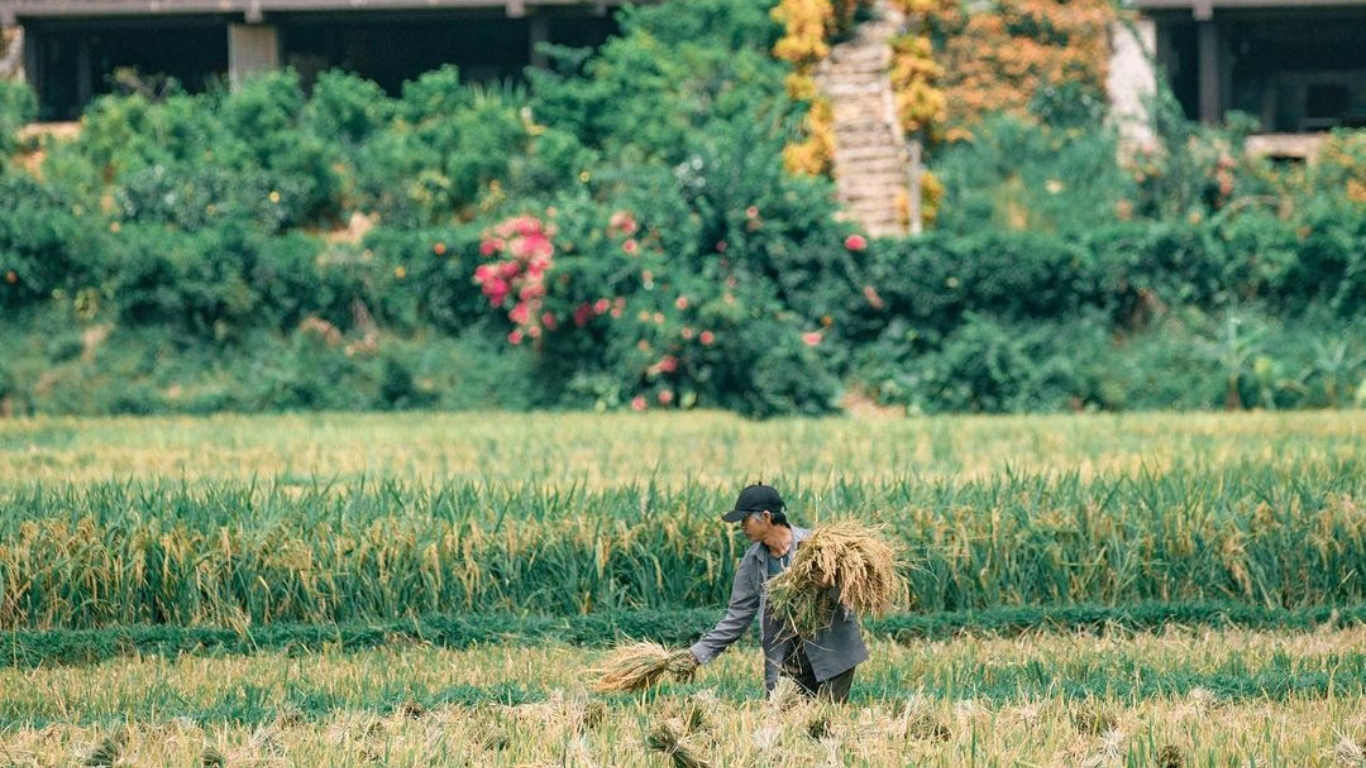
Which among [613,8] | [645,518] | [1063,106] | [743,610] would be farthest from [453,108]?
[743,610]

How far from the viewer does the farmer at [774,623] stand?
775cm

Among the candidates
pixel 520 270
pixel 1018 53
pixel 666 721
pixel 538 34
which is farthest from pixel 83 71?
pixel 666 721

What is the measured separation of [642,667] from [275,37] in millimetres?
20264

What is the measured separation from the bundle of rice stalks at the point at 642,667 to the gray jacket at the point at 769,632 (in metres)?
0.09

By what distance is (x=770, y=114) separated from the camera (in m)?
23.9

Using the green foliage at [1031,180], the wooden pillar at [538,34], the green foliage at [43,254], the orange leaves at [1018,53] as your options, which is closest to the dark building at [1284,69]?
the orange leaves at [1018,53]

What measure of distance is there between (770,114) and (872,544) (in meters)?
16.8

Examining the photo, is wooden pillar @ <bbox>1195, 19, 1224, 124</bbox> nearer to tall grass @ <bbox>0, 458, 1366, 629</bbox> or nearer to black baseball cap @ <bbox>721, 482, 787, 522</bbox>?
tall grass @ <bbox>0, 458, 1366, 629</bbox>

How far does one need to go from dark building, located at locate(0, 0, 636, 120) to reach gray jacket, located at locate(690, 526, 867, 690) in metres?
18.6

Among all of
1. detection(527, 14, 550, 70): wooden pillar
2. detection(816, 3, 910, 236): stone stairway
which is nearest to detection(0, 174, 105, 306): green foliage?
detection(527, 14, 550, 70): wooden pillar

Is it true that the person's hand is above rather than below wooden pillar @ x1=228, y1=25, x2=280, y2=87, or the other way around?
below

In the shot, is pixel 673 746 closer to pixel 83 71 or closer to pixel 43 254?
pixel 43 254

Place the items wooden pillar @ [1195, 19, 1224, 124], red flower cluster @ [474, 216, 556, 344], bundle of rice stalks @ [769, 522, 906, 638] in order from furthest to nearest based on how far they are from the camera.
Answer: wooden pillar @ [1195, 19, 1224, 124], red flower cluster @ [474, 216, 556, 344], bundle of rice stalks @ [769, 522, 906, 638]

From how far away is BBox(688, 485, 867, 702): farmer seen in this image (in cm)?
775
